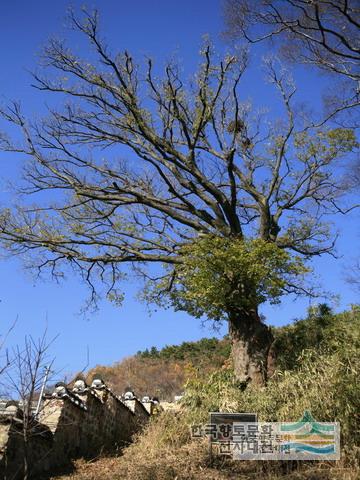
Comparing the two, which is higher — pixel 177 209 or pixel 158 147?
pixel 158 147

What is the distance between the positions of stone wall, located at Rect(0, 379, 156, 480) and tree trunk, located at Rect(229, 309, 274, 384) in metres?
3.06

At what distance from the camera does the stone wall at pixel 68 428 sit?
757cm

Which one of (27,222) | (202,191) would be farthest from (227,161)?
(27,222)

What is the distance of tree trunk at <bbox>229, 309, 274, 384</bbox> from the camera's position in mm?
12102

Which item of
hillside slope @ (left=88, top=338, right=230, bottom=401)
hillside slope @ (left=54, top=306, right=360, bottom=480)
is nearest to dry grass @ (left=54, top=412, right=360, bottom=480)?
hillside slope @ (left=54, top=306, right=360, bottom=480)

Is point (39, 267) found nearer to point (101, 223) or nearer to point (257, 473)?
point (101, 223)

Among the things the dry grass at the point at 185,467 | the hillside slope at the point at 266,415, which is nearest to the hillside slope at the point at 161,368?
the hillside slope at the point at 266,415

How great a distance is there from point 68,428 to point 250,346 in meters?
4.87

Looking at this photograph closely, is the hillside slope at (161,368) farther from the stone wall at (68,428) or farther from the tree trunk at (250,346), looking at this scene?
the stone wall at (68,428)

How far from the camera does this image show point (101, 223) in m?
16.0

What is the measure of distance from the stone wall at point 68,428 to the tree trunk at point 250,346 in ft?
10.0

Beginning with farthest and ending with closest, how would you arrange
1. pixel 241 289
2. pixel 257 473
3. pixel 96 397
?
pixel 241 289
pixel 96 397
pixel 257 473

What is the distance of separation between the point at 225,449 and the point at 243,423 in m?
0.61

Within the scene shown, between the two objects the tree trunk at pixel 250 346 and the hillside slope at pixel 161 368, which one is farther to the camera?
the hillside slope at pixel 161 368
